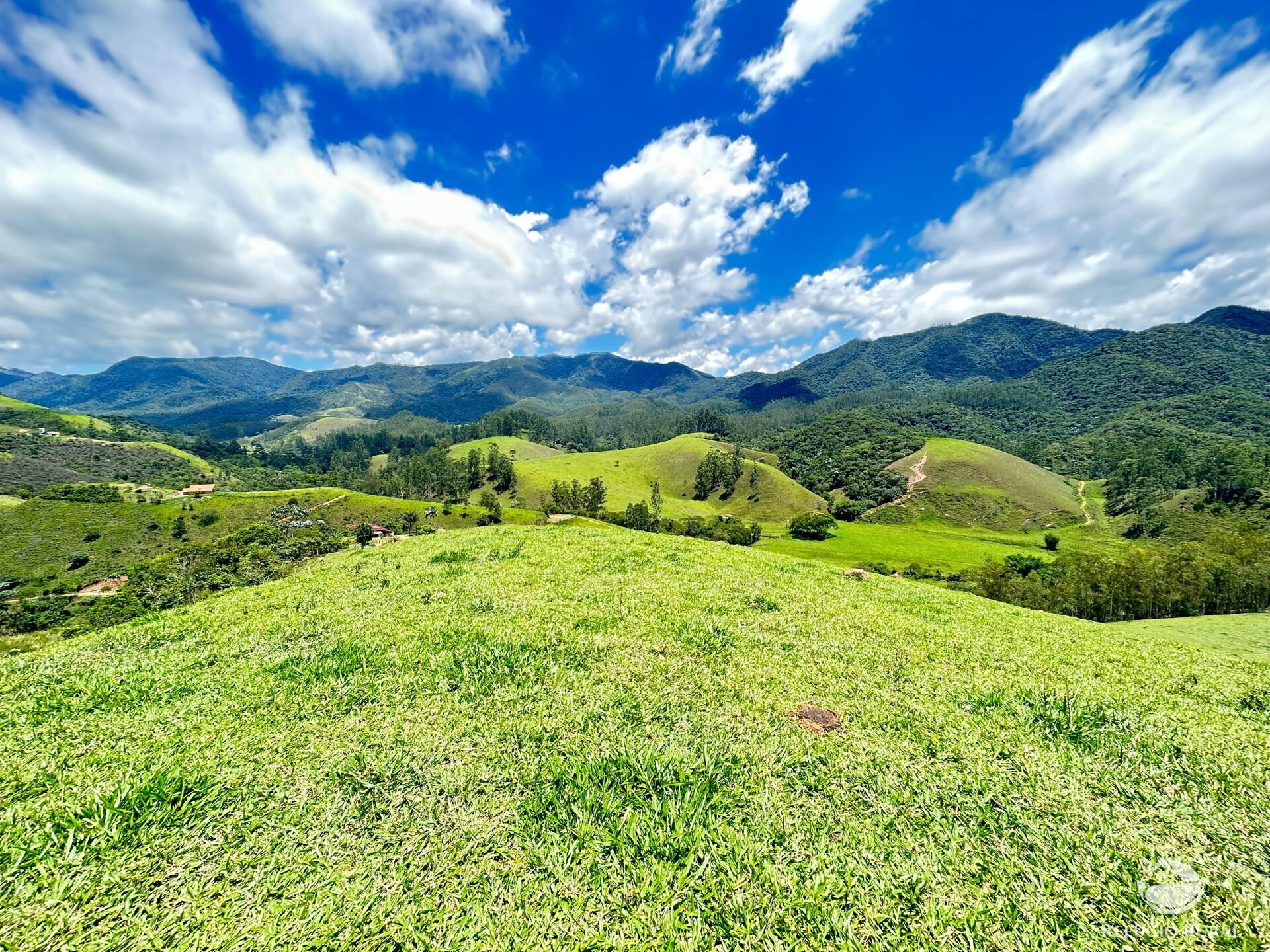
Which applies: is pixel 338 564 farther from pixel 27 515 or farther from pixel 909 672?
pixel 27 515

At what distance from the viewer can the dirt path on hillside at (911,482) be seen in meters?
165

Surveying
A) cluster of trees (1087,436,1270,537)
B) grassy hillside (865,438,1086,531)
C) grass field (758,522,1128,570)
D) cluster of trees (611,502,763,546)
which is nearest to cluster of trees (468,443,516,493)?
cluster of trees (611,502,763,546)

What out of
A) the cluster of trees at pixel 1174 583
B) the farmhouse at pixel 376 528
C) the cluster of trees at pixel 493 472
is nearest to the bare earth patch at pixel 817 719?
the cluster of trees at pixel 1174 583

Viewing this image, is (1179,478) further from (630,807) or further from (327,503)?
(327,503)

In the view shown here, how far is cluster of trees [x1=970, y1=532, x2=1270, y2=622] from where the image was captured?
129ft

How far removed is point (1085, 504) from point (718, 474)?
439ft

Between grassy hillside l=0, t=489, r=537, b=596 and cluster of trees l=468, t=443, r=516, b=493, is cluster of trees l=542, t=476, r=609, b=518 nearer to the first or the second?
grassy hillside l=0, t=489, r=537, b=596

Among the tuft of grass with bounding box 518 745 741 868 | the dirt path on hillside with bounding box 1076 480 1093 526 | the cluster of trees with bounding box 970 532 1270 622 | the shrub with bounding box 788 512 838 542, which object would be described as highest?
the tuft of grass with bounding box 518 745 741 868

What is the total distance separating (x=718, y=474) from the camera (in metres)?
186

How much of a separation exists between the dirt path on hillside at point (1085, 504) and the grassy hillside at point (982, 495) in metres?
1.25

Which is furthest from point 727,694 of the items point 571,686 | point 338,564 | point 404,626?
point 338,564

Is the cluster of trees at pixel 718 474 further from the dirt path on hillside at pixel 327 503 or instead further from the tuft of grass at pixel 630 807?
the tuft of grass at pixel 630 807

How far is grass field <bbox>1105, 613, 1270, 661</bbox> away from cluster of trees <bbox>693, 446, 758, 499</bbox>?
16173 cm

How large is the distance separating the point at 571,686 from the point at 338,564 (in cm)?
1164
